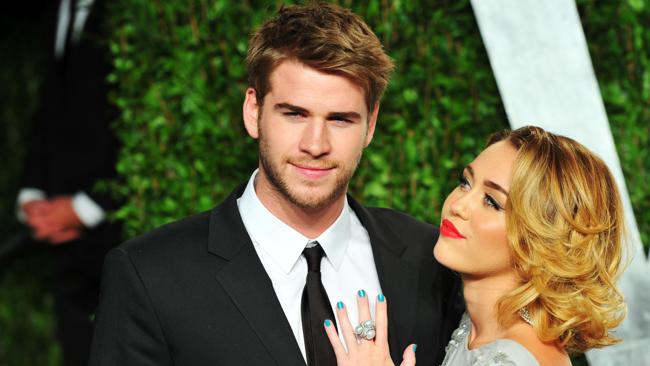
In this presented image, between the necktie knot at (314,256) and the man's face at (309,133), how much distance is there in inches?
5.7

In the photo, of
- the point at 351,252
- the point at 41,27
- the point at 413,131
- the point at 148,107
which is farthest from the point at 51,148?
the point at 351,252

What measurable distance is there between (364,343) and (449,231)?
0.43m

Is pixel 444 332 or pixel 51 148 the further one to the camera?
pixel 51 148

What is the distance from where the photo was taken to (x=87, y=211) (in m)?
4.85

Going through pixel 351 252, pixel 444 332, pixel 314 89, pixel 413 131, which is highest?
pixel 314 89

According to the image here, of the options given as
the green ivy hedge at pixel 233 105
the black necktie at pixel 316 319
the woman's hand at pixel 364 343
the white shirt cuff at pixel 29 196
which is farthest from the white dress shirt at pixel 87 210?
the woman's hand at pixel 364 343

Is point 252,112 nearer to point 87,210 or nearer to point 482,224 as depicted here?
point 482,224

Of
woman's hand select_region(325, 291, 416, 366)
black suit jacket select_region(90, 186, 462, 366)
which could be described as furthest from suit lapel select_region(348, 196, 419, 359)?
woman's hand select_region(325, 291, 416, 366)

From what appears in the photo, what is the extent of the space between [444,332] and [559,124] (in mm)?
1027

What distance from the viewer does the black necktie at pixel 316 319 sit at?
2.87 m

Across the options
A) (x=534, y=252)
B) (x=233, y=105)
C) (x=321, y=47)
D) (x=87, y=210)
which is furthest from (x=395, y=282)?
(x=87, y=210)

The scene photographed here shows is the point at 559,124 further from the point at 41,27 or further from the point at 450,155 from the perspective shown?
the point at 41,27

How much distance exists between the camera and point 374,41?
3.02 metres

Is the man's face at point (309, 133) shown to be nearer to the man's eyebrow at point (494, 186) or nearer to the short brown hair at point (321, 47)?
the short brown hair at point (321, 47)
